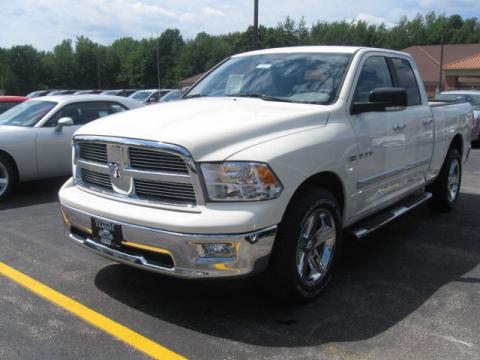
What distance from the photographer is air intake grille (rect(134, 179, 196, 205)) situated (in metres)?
3.43

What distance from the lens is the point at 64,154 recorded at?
26.5 feet

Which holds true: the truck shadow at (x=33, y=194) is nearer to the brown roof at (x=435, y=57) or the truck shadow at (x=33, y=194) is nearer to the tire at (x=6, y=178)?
the tire at (x=6, y=178)

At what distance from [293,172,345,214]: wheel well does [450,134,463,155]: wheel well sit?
309 cm

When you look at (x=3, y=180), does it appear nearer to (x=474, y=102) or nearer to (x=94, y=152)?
(x=94, y=152)

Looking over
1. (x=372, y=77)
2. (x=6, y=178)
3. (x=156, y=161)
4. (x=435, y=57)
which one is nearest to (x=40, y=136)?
(x=6, y=178)

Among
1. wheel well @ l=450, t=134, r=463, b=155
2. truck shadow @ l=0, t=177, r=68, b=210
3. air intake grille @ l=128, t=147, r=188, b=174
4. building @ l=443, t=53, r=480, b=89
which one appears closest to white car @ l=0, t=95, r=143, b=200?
truck shadow @ l=0, t=177, r=68, b=210

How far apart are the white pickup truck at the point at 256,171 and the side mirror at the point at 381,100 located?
0.01 metres

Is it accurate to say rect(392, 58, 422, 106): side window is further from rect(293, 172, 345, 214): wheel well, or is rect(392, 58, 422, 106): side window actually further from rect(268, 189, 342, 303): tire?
rect(268, 189, 342, 303): tire

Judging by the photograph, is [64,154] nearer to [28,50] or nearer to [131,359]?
[131,359]

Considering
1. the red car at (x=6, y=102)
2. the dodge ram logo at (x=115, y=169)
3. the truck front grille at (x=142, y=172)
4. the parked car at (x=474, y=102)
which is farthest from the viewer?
the parked car at (x=474, y=102)

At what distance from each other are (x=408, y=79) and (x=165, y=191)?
3.33 meters

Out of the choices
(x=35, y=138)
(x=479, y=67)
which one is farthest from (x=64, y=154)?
(x=479, y=67)

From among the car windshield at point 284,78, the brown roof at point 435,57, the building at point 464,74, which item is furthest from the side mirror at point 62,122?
the brown roof at point 435,57

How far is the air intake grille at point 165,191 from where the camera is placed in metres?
3.43
